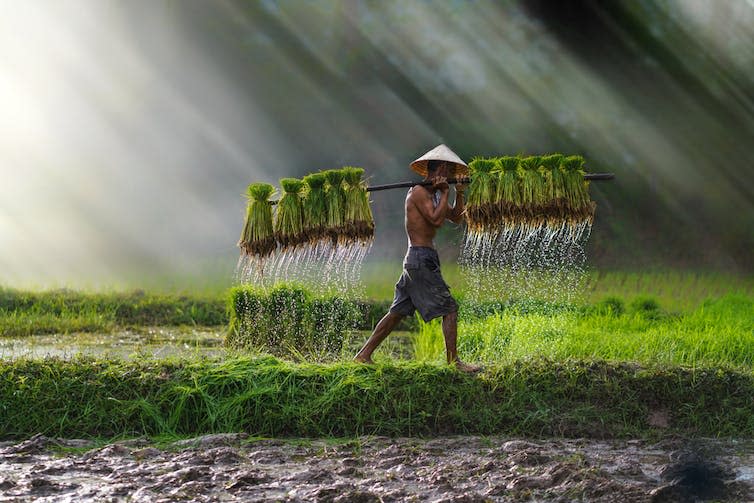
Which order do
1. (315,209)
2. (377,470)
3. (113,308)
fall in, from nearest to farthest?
(377,470), (315,209), (113,308)

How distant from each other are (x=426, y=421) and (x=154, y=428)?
5.77ft

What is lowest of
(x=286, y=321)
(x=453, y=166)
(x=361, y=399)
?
(x=361, y=399)

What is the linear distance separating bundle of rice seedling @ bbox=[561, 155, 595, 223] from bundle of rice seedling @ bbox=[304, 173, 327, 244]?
6.10 feet

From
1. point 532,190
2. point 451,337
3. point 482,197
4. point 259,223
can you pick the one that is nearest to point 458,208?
point 482,197

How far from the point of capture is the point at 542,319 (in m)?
7.80

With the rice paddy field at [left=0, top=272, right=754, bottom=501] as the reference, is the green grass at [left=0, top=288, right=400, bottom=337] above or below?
above

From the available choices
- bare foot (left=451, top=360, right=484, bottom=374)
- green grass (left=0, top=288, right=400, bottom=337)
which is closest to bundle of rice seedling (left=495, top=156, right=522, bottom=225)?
bare foot (left=451, top=360, right=484, bottom=374)

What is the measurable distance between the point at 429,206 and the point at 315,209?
1.04m

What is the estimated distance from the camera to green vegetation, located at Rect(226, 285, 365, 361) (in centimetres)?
820

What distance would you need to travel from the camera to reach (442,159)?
6180mm

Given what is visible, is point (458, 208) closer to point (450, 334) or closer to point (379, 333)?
point (450, 334)

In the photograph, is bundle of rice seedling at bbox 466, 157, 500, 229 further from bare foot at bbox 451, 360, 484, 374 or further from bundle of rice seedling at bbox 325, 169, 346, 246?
bare foot at bbox 451, 360, 484, 374

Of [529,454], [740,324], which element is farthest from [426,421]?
[740,324]

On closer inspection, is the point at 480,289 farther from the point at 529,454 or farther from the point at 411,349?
the point at 529,454
